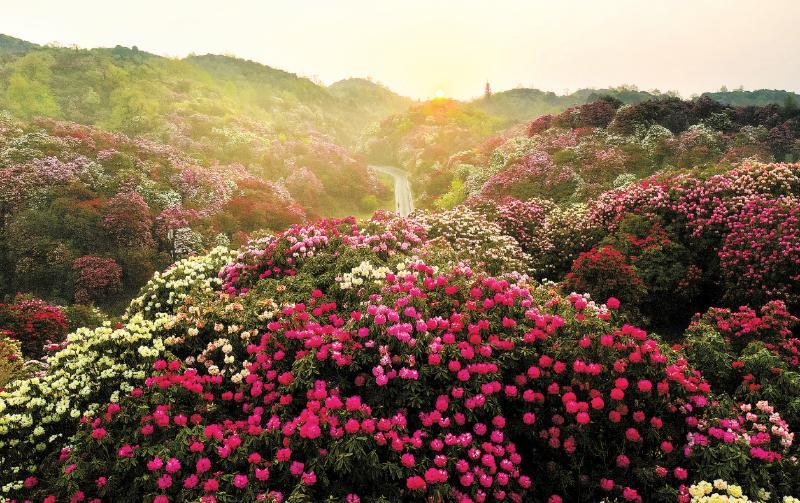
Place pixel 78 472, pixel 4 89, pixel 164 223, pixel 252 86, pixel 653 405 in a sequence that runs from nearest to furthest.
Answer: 1. pixel 78 472
2. pixel 653 405
3. pixel 164 223
4. pixel 4 89
5. pixel 252 86

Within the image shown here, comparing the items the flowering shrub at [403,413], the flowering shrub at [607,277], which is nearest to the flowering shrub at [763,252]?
the flowering shrub at [607,277]

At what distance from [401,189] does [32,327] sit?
35149mm

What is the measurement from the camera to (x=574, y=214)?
61.8ft

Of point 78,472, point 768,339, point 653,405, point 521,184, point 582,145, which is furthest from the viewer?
point 582,145

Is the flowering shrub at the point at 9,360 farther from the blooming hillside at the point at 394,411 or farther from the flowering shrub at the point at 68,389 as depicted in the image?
the blooming hillside at the point at 394,411

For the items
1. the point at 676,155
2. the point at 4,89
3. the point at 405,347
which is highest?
the point at 4,89

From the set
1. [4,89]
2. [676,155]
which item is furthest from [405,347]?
[4,89]

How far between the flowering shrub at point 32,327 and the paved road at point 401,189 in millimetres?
22107

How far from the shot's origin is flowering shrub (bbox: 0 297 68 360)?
13617 millimetres

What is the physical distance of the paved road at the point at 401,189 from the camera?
125 ft

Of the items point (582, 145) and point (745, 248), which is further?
point (582, 145)

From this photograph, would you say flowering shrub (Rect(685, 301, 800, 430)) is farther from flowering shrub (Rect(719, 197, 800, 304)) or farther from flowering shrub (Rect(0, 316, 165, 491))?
flowering shrub (Rect(0, 316, 165, 491))

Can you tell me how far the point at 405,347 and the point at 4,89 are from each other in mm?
50963

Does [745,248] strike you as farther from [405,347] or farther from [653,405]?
[405,347]
